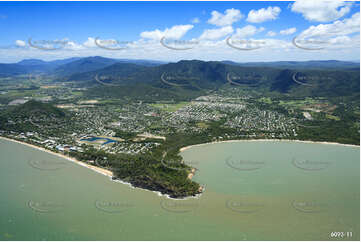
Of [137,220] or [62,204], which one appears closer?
[137,220]

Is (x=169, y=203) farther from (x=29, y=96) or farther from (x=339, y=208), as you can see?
(x=29, y=96)

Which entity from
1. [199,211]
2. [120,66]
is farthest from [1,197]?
[120,66]

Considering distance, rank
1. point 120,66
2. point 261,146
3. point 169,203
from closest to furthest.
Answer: point 169,203 < point 261,146 < point 120,66
